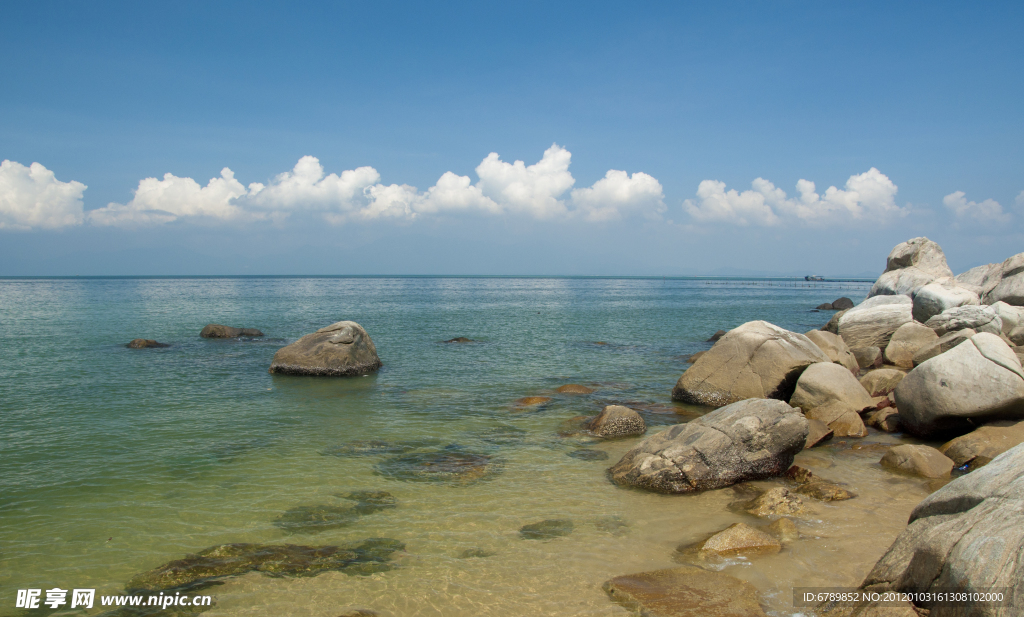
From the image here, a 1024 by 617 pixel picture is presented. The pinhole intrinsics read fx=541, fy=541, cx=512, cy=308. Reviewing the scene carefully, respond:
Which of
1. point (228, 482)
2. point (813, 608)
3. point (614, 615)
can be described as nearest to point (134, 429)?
point (228, 482)

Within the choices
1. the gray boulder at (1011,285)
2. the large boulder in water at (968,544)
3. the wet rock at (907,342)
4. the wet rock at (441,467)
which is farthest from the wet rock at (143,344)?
the gray boulder at (1011,285)

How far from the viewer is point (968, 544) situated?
4559mm

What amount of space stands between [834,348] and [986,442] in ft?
24.9

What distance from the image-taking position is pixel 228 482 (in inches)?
375

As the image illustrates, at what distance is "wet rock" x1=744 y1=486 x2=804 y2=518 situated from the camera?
8023 millimetres

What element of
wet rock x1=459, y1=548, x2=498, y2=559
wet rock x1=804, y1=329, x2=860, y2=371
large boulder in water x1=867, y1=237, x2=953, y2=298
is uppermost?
large boulder in water x1=867, y1=237, x2=953, y2=298

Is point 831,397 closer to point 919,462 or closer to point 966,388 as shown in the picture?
point 966,388

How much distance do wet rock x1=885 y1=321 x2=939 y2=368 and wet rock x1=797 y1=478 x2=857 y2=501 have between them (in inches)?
444

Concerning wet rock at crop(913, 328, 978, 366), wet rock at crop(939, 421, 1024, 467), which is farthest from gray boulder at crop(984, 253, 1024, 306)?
wet rock at crop(939, 421, 1024, 467)

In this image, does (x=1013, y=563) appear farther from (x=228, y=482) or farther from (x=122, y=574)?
(x=228, y=482)

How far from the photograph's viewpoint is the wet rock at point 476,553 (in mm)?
6996

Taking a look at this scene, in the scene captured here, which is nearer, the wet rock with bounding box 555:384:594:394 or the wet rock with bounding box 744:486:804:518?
the wet rock with bounding box 744:486:804:518

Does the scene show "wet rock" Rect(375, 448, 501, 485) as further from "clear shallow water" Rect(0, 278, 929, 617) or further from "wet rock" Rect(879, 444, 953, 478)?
"wet rock" Rect(879, 444, 953, 478)

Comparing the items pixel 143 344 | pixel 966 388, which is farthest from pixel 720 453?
pixel 143 344
